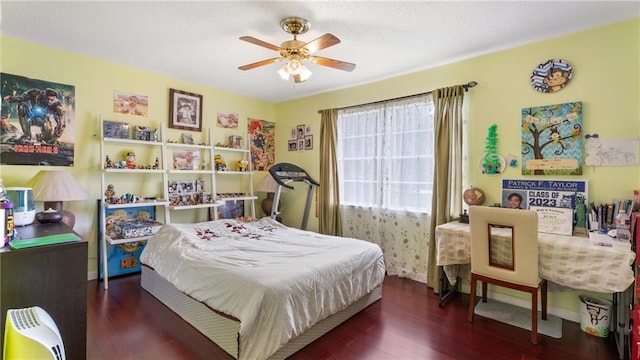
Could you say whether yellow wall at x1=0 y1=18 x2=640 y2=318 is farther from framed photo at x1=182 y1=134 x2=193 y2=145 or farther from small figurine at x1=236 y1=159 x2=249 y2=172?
small figurine at x1=236 y1=159 x2=249 y2=172

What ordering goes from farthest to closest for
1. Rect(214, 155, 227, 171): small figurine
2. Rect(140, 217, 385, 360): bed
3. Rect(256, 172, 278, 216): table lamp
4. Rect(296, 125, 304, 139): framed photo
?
Rect(296, 125, 304, 139): framed photo
Rect(256, 172, 278, 216): table lamp
Rect(214, 155, 227, 171): small figurine
Rect(140, 217, 385, 360): bed

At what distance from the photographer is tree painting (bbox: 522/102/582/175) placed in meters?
2.53

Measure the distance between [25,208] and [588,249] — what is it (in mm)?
3755

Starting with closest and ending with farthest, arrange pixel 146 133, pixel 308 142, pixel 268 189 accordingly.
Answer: pixel 146 133 → pixel 268 189 → pixel 308 142

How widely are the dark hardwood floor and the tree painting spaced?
1.34 metres

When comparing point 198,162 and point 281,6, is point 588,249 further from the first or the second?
point 198,162

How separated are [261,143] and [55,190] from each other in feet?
9.13

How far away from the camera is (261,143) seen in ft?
16.3

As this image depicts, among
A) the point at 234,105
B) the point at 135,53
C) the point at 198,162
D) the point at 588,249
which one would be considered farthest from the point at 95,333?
the point at 588,249

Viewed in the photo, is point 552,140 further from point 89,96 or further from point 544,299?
point 89,96

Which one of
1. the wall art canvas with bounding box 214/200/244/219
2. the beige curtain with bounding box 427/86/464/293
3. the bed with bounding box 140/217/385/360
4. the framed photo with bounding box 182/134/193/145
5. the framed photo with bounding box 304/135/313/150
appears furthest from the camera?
the framed photo with bounding box 304/135/313/150

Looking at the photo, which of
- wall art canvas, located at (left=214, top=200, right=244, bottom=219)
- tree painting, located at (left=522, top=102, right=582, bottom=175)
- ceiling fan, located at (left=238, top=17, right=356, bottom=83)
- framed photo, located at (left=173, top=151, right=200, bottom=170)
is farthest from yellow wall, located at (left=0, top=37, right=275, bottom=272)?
tree painting, located at (left=522, top=102, right=582, bottom=175)

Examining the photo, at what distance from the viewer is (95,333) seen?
2244 millimetres

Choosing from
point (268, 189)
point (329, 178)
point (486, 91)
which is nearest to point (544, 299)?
point (486, 91)
